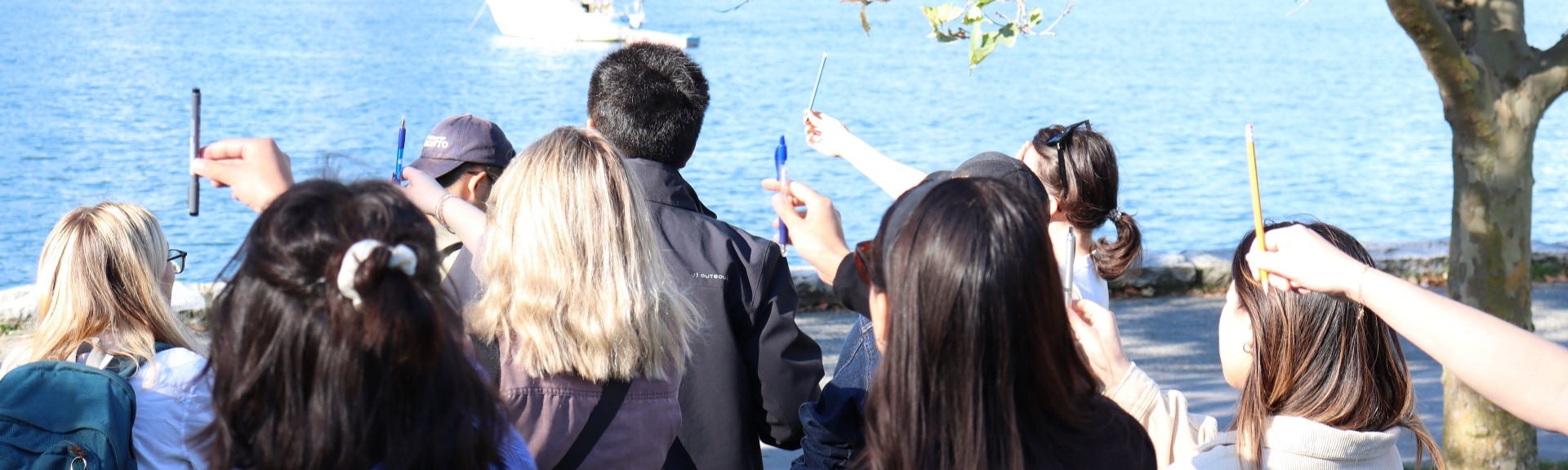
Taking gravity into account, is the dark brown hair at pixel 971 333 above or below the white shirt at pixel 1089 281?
above

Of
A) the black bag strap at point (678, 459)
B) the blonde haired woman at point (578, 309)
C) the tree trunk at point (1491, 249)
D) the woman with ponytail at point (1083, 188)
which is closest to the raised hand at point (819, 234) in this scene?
the blonde haired woman at point (578, 309)

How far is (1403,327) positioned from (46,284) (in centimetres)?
263

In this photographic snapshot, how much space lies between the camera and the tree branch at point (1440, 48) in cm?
378

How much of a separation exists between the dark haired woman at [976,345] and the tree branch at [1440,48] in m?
2.53

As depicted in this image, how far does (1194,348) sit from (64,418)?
21.2ft

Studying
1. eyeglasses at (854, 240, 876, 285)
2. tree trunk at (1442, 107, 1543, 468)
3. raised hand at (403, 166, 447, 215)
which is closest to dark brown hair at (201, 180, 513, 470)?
eyeglasses at (854, 240, 876, 285)

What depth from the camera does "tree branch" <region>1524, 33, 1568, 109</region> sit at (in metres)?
4.12

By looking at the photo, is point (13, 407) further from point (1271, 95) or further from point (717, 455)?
point (1271, 95)

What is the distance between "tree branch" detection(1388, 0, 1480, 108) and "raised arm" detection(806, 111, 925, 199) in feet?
5.13

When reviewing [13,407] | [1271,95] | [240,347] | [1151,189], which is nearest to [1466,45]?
[240,347]

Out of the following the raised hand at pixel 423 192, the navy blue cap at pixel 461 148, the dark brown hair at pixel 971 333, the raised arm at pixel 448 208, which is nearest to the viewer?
the dark brown hair at pixel 971 333

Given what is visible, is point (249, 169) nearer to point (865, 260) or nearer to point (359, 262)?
point (359, 262)

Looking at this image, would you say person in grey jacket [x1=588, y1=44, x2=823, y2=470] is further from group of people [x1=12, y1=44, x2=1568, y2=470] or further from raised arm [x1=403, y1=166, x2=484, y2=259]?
raised arm [x1=403, y1=166, x2=484, y2=259]

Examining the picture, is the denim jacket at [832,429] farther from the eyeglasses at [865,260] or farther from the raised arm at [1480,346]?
the raised arm at [1480,346]
